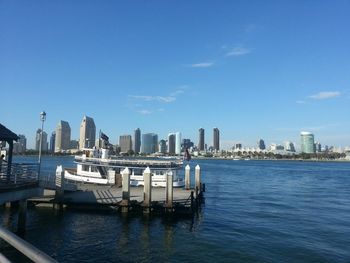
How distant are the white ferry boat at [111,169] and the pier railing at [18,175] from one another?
18.6 m

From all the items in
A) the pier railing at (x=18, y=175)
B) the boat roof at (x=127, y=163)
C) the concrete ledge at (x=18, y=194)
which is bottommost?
the concrete ledge at (x=18, y=194)

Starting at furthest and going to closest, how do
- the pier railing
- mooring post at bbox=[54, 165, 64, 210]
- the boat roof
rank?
1. the boat roof
2. mooring post at bbox=[54, 165, 64, 210]
3. the pier railing

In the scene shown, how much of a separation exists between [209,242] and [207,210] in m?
14.5

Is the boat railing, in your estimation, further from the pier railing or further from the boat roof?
the pier railing

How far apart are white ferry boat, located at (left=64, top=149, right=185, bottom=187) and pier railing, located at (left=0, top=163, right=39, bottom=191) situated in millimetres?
18575

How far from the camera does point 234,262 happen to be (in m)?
21.8

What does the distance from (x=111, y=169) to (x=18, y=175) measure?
74.9 feet

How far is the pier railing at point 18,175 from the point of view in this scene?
76.8 ft

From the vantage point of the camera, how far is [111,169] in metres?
48.4

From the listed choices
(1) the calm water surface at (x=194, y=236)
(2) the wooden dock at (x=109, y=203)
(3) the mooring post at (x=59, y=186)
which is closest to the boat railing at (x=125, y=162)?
(1) the calm water surface at (x=194, y=236)

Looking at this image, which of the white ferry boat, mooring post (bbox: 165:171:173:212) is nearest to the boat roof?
the white ferry boat

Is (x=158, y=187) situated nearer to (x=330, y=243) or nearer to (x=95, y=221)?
(x=95, y=221)

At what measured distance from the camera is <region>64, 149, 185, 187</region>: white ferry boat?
156 ft

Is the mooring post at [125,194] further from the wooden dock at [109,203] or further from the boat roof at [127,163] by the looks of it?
the boat roof at [127,163]
